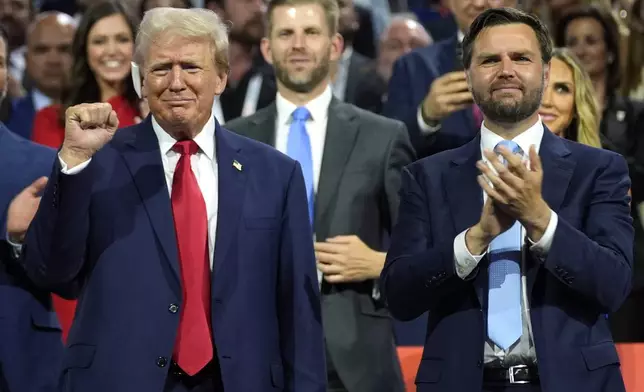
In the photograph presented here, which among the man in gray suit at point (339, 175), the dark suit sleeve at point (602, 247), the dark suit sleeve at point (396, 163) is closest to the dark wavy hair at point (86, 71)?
the man in gray suit at point (339, 175)

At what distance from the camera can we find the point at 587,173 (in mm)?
3992

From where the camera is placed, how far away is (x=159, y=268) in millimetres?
3904

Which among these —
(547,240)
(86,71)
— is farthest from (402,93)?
(547,240)

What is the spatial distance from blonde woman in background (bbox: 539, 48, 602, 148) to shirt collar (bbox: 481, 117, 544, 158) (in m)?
1.12

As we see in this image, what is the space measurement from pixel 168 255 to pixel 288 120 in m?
1.50

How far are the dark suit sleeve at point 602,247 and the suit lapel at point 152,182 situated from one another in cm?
108

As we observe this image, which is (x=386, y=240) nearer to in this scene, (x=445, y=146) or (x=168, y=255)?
(x=445, y=146)

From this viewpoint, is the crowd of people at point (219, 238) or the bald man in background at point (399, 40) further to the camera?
the bald man in background at point (399, 40)

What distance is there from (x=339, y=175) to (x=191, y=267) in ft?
4.20

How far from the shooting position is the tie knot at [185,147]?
13.2ft

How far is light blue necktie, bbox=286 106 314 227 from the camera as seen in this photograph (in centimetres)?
514

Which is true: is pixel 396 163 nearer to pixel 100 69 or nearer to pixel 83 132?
pixel 100 69

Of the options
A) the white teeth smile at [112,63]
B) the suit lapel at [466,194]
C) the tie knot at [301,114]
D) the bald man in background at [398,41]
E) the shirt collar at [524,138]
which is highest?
the bald man in background at [398,41]

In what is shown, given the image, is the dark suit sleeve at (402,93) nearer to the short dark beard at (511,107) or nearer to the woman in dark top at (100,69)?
the woman in dark top at (100,69)
